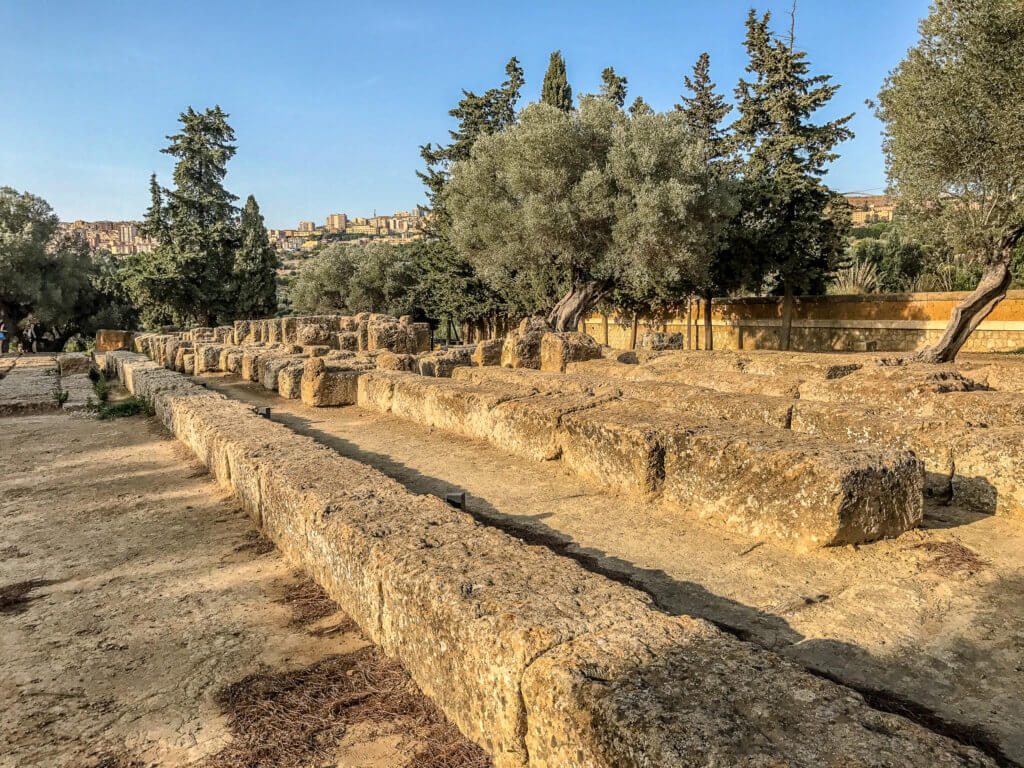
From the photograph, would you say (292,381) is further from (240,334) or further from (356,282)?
(356,282)

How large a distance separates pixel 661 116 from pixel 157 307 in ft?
103

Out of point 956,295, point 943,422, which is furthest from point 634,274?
point 943,422

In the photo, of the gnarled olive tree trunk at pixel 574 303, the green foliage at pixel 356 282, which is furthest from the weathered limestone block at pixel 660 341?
the green foliage at pixel 356 282

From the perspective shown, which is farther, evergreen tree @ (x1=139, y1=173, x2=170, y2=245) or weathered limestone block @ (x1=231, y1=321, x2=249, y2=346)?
evergreen tree @ (x1=139, y1=173, x2=170, y2=245)

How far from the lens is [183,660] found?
2832mm

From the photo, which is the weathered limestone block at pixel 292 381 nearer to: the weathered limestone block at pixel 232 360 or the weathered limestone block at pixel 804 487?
the weathered limestone block at pixel 232 360

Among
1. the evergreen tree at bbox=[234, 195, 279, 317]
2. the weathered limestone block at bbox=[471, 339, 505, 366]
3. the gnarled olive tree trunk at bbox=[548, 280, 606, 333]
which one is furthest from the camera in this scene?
the evergreen tree at bbox=[234, 195, 279, 317]

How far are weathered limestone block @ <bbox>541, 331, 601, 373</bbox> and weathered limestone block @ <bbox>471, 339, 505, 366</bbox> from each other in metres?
1.23

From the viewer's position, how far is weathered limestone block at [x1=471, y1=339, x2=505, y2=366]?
41.6 feet

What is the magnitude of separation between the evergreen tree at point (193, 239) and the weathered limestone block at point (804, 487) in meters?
37.3

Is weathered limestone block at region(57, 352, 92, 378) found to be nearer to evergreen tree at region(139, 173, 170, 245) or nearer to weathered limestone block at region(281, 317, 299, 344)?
weathered limestone block at region(281, 317, 299, 344)

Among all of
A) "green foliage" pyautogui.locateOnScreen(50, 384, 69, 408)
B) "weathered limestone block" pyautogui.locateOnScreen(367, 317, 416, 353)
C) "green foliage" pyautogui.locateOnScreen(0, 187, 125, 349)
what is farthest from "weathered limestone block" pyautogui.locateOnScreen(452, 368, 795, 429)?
"green foliage" pyautogui.locateOnScreen(0, 187, 125, 349)

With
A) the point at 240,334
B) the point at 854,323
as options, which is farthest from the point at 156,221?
the point at 854,323

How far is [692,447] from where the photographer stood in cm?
429
